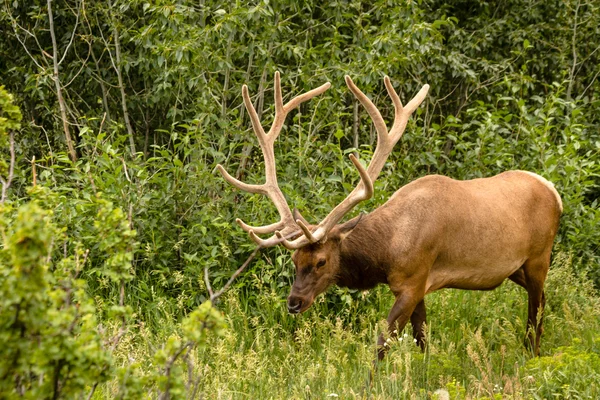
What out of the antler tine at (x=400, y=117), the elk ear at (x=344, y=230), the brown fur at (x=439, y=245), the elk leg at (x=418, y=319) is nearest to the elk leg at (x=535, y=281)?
the brown fur at (x=439, y=245)

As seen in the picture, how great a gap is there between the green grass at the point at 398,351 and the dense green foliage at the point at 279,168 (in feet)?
0.07

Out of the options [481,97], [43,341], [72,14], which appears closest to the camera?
[43,341]

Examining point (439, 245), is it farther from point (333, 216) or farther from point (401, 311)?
point (333, 216)

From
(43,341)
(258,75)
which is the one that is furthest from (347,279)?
(43,341)

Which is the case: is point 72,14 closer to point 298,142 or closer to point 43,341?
point 298,142

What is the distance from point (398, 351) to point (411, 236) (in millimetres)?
1168

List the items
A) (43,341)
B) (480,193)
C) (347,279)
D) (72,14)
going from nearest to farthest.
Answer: (43,341) < (347,279) < (480,193) < (72,14)

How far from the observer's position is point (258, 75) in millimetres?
8453

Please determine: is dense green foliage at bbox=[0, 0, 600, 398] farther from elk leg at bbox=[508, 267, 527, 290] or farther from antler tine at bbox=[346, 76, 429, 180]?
antler tine at bbox=[346, 76, 429, 180]

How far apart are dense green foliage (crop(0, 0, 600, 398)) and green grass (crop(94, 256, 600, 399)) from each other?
22 mm

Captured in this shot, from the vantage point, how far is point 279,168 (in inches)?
306

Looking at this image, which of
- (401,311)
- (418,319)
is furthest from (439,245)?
(418,319)

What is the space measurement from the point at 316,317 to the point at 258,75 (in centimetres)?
275

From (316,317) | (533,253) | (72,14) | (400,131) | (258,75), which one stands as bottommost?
(533,253)
